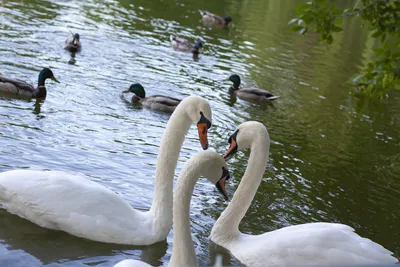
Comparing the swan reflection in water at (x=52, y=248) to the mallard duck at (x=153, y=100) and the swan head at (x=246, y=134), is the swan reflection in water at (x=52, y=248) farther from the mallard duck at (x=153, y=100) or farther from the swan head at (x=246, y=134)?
the mallard duck at (x=153, y=100)

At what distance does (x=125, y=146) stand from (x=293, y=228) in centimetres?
470

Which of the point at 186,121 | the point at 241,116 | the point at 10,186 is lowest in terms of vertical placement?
the point at 241,116

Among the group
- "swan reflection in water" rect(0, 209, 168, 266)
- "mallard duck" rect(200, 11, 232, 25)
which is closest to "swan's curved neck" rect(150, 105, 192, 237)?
"swan reflection in water" rect(0, 209, 168, 266)

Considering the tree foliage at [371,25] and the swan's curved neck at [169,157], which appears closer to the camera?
the swan's curved neck at [169,157]

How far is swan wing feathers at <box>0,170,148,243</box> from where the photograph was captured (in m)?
6.56

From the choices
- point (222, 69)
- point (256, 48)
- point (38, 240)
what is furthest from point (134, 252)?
point (256, 48)

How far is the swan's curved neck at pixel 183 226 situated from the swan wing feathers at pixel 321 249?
1.44 metres

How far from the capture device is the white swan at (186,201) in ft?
17.3

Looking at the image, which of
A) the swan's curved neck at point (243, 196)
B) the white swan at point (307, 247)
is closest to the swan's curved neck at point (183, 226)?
the white swan at point (307, 247)

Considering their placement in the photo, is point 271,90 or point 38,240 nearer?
point 38,240

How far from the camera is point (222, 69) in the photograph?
19.8 metres

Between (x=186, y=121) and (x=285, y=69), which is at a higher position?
(x=186, y=121)

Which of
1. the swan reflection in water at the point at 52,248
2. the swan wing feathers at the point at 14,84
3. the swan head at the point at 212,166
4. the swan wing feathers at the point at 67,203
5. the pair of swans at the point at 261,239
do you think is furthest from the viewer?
the swan wing feathers at the point at 14,84

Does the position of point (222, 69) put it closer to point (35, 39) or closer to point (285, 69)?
point (285, 69)
